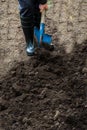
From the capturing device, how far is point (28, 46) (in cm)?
482

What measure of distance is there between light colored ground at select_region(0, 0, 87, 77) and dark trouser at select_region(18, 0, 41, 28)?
0.48 m

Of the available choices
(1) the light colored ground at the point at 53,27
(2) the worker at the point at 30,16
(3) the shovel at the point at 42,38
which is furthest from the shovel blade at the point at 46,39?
(1) the light colored ground at the point at 53,27

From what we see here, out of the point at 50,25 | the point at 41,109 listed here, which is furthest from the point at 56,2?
the point at 41,109

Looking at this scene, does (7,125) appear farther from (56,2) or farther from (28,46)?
(56,2)

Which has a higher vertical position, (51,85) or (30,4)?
(30,4)

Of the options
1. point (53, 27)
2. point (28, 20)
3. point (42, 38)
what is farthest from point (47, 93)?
point (53, 27)

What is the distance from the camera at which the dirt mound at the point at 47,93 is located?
3996 millimetres

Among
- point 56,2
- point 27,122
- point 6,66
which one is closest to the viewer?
point 27,122

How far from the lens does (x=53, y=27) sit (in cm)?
530

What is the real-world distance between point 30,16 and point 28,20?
0.05m

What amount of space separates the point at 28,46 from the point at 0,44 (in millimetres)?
436

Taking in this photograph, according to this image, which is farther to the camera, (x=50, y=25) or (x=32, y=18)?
(x=50, y=25)

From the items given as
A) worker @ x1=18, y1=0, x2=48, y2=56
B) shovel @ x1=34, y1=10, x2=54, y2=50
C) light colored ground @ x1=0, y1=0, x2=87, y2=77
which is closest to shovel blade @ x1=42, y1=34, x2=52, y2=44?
shovel @ x1=34, y1=10, x2=54, y2=50

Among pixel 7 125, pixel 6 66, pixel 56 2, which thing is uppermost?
pixel 56 2
